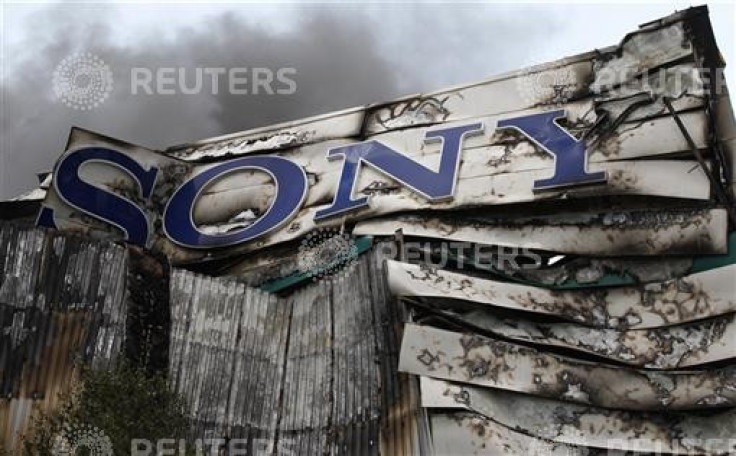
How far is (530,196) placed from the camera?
Answer: 14.1 metres

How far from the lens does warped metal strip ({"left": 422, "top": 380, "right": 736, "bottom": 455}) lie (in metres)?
11.1

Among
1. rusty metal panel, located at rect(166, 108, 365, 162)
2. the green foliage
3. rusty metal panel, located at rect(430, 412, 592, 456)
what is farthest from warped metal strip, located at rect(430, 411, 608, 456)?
rusty metal panel, located at rect(166, 108, 365, 162)

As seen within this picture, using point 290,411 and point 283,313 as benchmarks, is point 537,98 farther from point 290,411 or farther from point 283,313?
point 290,411

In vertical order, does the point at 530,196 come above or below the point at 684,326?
above

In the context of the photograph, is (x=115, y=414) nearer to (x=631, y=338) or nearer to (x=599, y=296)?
(x=631, y=338)

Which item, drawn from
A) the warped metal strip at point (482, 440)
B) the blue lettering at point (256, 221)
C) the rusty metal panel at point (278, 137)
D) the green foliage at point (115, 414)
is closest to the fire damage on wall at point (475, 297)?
the warped metal strip at point (482, 440)

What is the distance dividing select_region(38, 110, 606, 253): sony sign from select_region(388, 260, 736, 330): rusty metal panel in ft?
6.70

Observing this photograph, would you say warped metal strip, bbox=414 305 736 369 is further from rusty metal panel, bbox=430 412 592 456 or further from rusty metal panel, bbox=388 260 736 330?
rusty metal panel, bbox=430 412 592 456

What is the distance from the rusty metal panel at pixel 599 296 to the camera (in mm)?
12109

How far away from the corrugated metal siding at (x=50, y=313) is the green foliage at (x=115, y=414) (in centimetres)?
40

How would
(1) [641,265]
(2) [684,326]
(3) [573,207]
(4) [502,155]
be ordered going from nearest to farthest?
(2) [684,326] < (1) [641,265] < (3) [573,207] < (4) [502,155]

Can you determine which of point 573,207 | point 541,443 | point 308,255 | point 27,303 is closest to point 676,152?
point 573,207

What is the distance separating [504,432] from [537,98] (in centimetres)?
620

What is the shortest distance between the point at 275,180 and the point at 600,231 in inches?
235
